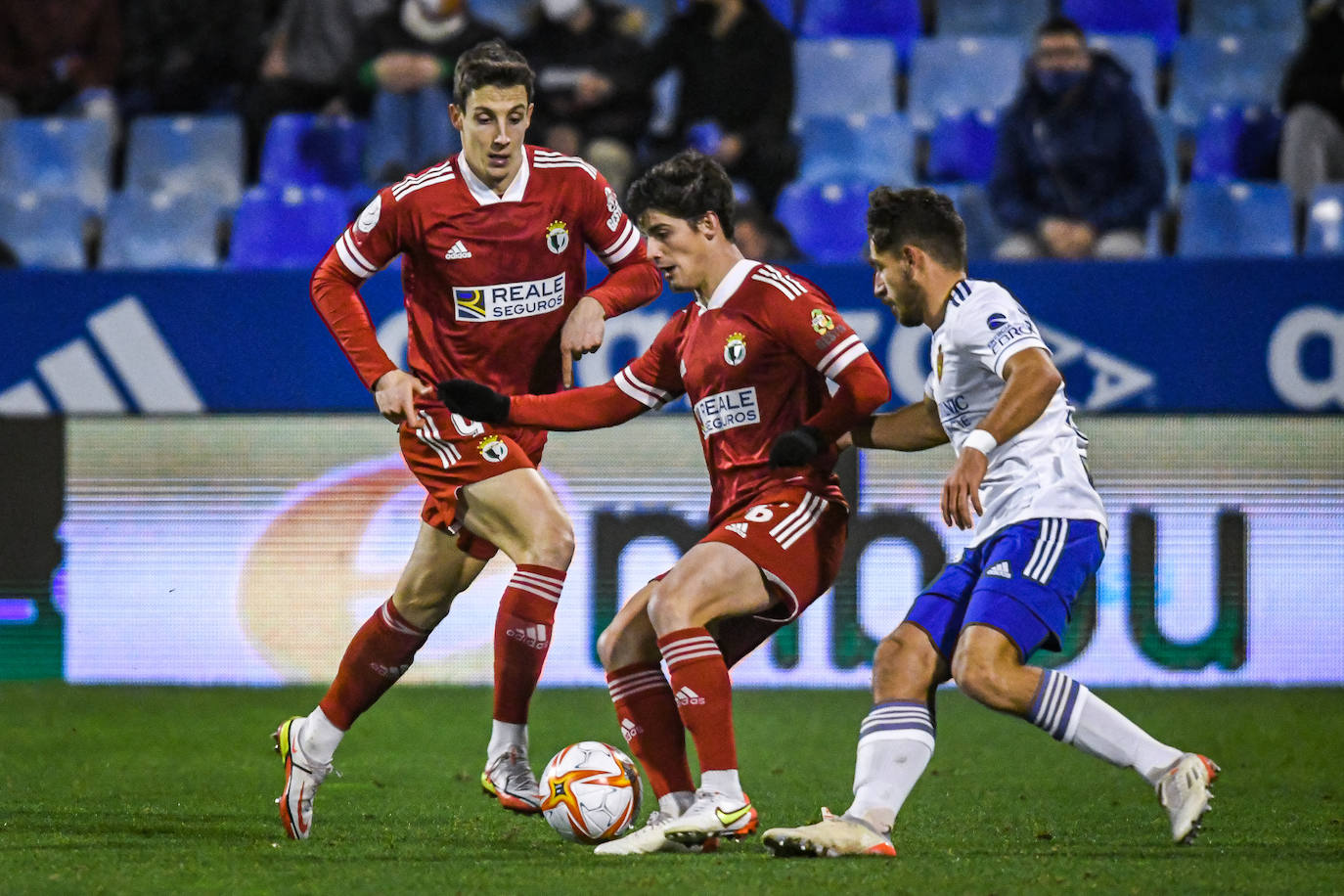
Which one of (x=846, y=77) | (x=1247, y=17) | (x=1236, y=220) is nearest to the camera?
→ (x=1236, y=220)

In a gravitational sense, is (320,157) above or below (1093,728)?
above

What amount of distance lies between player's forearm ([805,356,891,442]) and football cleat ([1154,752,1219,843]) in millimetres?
1232

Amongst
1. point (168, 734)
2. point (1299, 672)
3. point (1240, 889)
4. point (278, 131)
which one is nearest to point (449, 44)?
point (278, 131)

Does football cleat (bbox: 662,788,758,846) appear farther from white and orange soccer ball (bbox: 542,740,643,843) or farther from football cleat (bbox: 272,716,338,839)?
football cleat (bbox: 272,716,338,839)

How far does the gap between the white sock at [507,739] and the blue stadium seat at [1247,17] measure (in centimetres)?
799

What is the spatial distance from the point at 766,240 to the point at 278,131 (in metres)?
3.33

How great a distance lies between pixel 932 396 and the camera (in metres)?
4.98

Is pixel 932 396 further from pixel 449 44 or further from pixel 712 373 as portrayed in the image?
pixel 449 44

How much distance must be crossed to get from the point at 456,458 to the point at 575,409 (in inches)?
18.7

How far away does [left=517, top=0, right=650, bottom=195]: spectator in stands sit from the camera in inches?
402

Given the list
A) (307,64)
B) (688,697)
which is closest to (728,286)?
(688,697)

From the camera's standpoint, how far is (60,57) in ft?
38.6

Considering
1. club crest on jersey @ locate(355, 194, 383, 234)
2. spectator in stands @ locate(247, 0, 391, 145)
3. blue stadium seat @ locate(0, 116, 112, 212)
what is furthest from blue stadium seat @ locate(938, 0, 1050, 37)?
club crest on jersey @ locate(355, 194, 383, 234)

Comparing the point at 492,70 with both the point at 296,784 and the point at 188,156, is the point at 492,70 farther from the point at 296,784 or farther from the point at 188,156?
the point at 188,156
